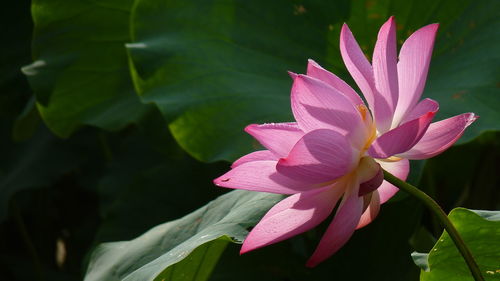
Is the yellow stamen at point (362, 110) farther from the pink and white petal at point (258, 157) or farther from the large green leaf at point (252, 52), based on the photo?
the large green leaf at point (252, 52)

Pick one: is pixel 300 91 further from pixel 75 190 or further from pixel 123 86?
pixel 75 190

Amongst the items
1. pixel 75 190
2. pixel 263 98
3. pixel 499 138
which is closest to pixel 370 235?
pixel 263 98

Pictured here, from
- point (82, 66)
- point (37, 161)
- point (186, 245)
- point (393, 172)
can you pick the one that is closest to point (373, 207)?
point (393, 172)

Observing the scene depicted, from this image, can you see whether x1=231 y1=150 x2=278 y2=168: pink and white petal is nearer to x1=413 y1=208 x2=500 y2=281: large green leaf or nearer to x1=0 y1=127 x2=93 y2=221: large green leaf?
x1=413 y1=208 x2=500 y2=281: large green leaf

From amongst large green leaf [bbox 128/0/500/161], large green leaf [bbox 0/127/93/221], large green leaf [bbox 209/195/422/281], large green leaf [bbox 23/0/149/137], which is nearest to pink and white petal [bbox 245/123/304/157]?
large green leaf [bbox 128/0/500/161]

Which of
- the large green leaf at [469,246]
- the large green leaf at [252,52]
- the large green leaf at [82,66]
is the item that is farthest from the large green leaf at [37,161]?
the large green leaf at [469,246]
